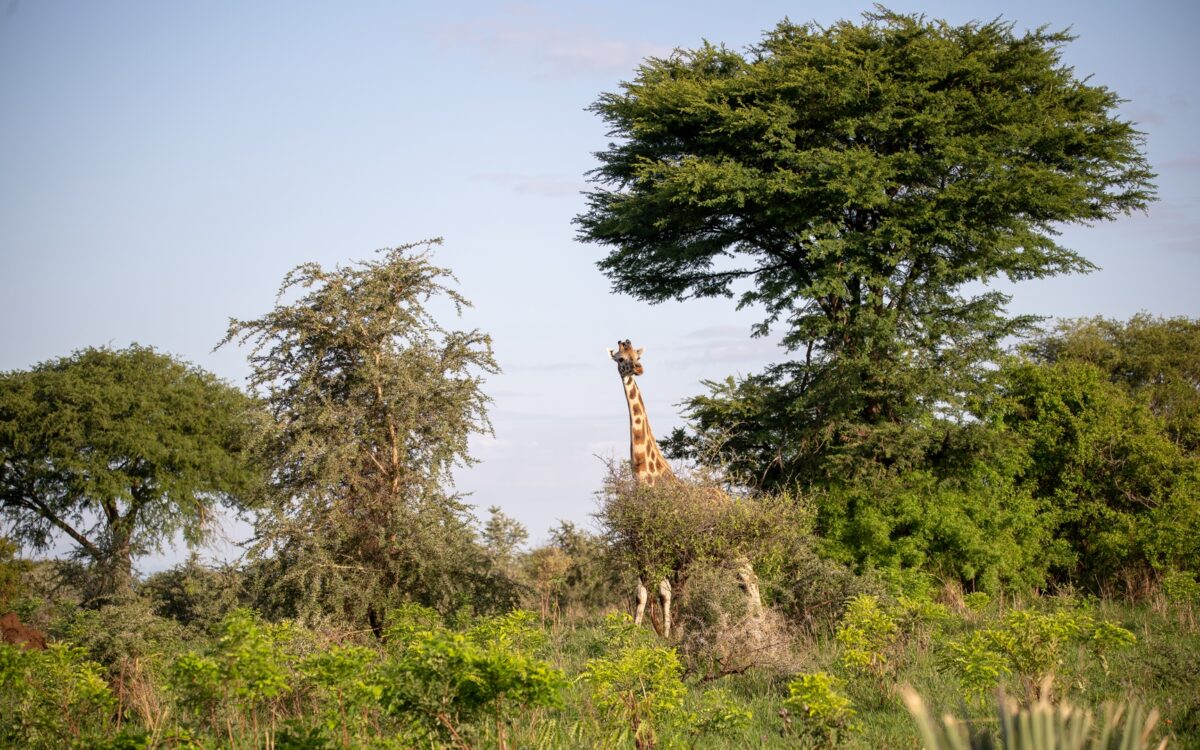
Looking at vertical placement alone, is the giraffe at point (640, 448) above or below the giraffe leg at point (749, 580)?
above

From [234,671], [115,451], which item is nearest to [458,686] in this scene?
[234,671]

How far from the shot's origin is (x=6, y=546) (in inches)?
1029

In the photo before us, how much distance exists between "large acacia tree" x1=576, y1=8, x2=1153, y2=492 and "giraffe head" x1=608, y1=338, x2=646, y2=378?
8.05 feet

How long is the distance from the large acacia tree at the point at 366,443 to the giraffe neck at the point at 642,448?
7.87 feet

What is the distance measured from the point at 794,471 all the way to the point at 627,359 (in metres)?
4.16

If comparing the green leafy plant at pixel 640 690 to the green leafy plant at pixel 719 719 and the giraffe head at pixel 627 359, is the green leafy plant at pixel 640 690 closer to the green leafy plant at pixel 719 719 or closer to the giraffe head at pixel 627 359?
the green leafy plant at pixel 719 719

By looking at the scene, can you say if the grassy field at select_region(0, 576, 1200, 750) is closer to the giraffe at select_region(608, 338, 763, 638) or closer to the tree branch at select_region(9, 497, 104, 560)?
the giraffe at select_region(608, 338, 763, 638)

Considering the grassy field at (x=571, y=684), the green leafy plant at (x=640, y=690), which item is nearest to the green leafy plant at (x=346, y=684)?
the grassy field at (x=571, y=684)

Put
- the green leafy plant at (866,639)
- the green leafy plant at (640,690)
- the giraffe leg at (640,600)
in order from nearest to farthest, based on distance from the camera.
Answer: the green leafy plant at (640,690), the green leafy plant at (866,639), the giraffe leg at (640,600)

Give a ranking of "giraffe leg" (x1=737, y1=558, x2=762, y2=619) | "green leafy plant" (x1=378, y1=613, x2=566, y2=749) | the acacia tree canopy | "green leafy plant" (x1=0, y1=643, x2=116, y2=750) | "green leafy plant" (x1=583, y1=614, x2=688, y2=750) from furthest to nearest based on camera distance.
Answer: the acacia tree canopy
"giraffe leg" (x1=737, y1=558, x2=762, y2=619)
"green leafy plant" (x1=0, y1=643, x2=116, y2=750)
"green leafy plant" (x1=583, y1=614, x2=688, y2=750)
"green leafy plant" (x1=378, y1=613, x2=566, y2=749)

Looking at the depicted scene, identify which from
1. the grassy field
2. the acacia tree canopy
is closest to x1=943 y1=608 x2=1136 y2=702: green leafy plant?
the grassy field

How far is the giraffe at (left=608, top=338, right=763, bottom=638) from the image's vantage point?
608 inches

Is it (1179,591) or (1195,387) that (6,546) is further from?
(1195,387)

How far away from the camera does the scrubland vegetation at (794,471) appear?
11.6 m
